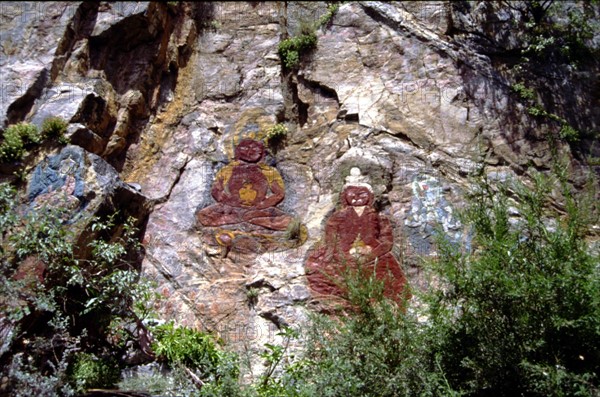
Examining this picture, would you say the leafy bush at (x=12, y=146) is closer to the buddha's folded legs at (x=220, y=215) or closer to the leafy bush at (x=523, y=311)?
the buddha's folded legs at (x=220, y=215)

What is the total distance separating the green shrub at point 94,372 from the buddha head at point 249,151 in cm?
318

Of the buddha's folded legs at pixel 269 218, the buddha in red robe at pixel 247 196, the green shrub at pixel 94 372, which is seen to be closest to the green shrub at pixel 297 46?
the buddha in red robe at pixel 247 196

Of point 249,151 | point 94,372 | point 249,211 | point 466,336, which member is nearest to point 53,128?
point 249,151

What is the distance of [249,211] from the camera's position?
8141mm

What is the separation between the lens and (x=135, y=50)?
9.27 meters

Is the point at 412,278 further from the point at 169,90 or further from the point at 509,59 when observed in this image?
the point at 169,90

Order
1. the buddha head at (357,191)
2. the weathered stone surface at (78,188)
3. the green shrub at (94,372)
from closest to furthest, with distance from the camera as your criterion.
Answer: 1. the green shrub at (94,372)
2. the weathered stone surface at (78,188)
3. the buddha head at (357,191)

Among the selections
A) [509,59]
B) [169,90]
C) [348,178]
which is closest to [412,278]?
[348,178]

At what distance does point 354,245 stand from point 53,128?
3.74 m

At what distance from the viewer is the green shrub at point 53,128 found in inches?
304

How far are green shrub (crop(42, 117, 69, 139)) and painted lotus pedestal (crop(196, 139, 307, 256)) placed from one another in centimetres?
186

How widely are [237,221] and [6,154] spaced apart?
2.73 meters

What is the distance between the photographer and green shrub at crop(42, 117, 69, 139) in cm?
772

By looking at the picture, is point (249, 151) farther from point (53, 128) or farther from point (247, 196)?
point (53, 128)
